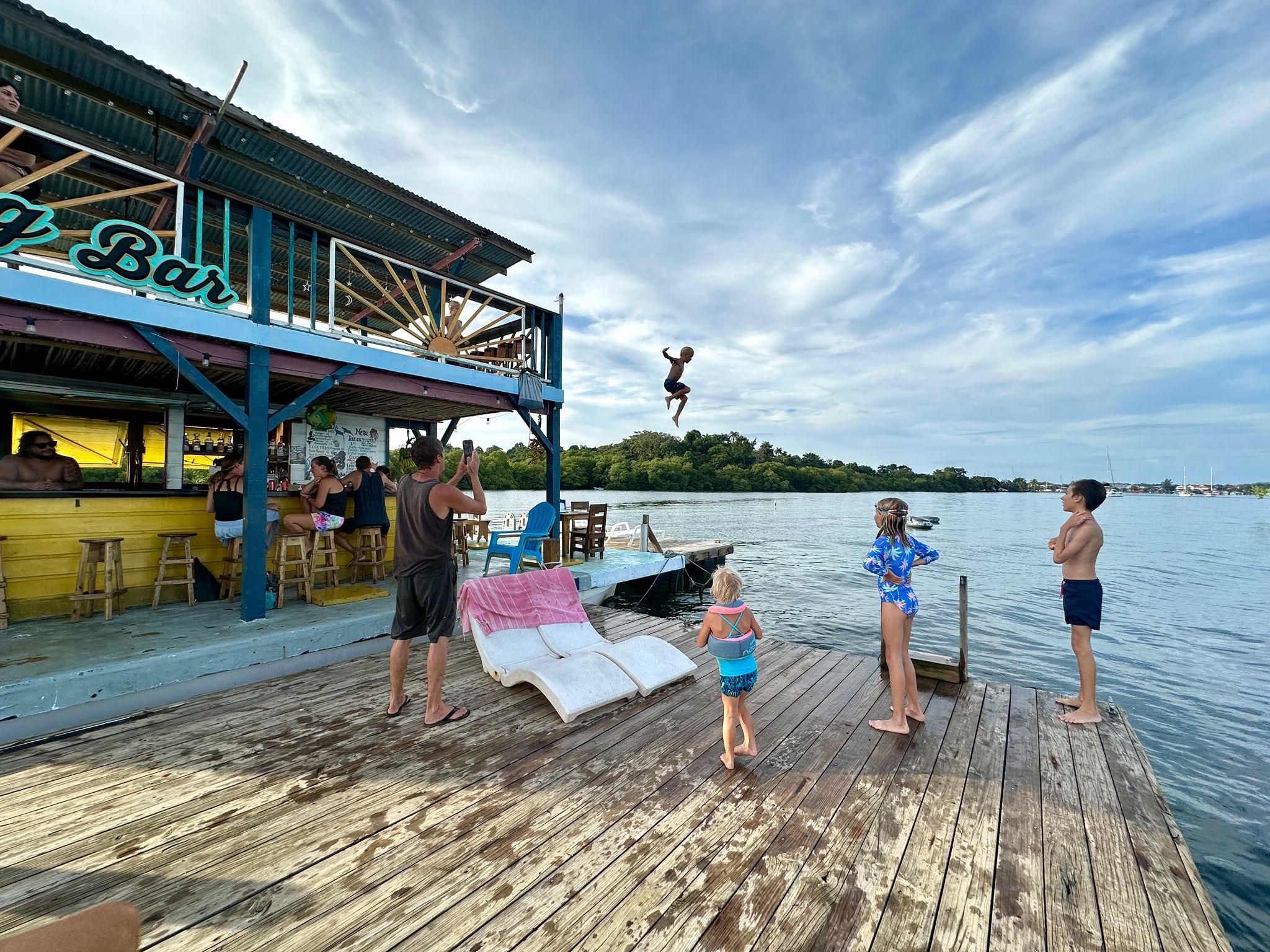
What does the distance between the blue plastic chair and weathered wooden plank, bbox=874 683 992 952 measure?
5342 millimetres

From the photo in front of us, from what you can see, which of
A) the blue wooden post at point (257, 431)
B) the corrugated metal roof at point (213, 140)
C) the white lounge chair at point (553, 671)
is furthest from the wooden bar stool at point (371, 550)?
the corrugated metal roof at point (213, 140)

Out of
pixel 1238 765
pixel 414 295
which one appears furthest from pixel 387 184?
pixel 1238 765

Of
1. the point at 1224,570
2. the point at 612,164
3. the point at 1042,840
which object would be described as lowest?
the point at 1224,570

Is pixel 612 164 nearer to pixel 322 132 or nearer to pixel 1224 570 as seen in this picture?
pixel 322 132

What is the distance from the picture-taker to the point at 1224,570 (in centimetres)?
2169

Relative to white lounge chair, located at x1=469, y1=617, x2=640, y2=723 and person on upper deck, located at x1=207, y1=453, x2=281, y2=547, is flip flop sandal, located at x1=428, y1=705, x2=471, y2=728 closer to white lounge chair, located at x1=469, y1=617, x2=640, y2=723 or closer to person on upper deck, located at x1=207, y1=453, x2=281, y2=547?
white lounge chair, located at x1=469, y1=617, x2=640, y2=723

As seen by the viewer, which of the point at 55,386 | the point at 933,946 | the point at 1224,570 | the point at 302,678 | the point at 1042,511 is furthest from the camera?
the point at 1042,511

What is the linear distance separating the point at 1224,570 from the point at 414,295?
1288 inches

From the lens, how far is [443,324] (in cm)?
732

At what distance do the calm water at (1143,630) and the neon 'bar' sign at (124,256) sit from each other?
9.03 metres

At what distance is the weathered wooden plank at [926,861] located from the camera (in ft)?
6.46

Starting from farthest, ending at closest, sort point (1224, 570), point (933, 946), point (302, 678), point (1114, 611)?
point (1224, 570) → point (1114, 611) → point (302, 678) → point (933, 946)

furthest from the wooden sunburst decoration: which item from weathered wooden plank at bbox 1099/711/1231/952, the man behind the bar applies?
weathered wooden plank at bbox 1099/711/1231/952

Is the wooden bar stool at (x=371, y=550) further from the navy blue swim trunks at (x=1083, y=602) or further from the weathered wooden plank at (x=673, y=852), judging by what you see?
the navy blue swim trunks at (x=1083, y=602)
